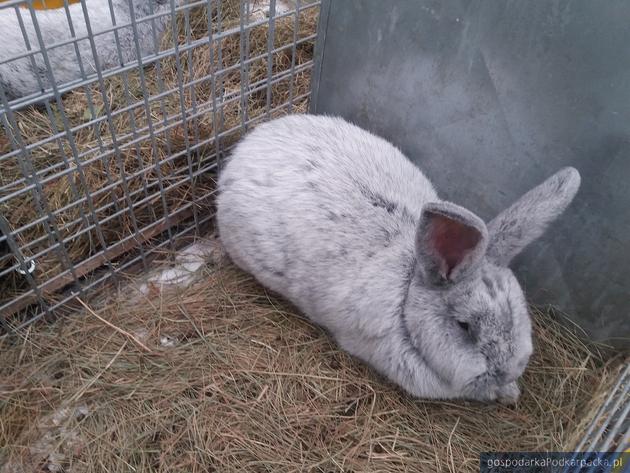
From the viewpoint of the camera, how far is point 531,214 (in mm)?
1736

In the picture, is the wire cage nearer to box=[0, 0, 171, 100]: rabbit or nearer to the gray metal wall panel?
box=[0, 0, 171, 100]: rabbit

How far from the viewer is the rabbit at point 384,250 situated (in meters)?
1.74

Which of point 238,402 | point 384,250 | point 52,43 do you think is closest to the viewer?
point 384,250

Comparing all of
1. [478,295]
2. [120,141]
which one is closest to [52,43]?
[120,141]

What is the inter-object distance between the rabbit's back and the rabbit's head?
0.59 feet

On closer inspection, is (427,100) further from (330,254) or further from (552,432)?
(552,432)

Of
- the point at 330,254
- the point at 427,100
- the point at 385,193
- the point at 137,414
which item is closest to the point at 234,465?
the point at 137,414

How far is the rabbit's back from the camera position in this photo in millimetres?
1997

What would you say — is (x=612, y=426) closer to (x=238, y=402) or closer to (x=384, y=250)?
(x=384, y=250)

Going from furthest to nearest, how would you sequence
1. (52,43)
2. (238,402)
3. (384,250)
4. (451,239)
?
(52,43) < (238,402) < (384,250) < (451,239)

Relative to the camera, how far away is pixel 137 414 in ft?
6.67

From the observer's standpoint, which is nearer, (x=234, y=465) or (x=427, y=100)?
(x=234, y=465)

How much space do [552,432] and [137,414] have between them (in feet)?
5.01

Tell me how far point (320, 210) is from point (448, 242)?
0.53 metres
